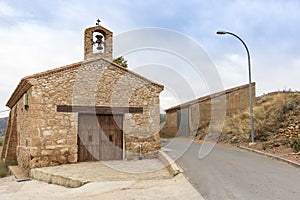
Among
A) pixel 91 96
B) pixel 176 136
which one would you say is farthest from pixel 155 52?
pixel 176 136

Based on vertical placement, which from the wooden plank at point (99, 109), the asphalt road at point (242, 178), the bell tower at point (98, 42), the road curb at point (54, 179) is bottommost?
the road curb at point (54, 179)

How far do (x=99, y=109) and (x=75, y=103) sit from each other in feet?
3.27

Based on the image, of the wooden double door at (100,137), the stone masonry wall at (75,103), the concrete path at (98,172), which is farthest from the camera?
the wooden double door at (100,137)

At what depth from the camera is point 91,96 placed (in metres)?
11.5

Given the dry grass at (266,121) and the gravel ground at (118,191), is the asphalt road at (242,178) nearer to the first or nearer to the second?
the gravel ground at (118,191)

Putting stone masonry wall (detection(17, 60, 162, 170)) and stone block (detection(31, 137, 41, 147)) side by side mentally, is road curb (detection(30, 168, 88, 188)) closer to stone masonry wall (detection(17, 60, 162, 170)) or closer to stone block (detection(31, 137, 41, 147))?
stone masonry wall (detection(17, 60, 162, 170))

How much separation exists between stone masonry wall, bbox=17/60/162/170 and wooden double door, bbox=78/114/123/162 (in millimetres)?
318

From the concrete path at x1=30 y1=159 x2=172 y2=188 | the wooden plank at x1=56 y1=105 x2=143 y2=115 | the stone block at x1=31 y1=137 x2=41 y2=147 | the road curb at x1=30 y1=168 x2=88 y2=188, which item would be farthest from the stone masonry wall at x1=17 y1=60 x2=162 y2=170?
the concrete path at x1=30 y1=159 x2=172 y2=188

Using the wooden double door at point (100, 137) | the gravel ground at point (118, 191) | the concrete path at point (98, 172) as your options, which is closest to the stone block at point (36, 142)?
the concrete path at point (98, 172)

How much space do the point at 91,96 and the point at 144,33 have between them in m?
3.85

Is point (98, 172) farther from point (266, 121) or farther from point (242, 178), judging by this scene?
point (266, 121)

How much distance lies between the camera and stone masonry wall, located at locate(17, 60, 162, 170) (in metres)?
10.4

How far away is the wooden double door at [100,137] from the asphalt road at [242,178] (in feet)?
9.05

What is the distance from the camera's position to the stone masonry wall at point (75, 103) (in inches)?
409
